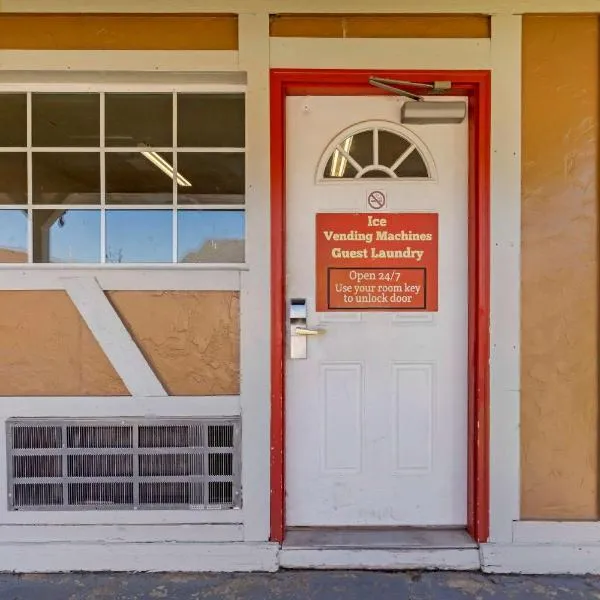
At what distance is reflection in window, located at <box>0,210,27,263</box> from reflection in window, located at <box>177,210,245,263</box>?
0.84 m

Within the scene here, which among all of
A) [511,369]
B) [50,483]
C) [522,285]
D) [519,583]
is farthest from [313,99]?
A: [519,583]

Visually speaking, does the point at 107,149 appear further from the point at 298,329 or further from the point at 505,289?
the point at 505,289

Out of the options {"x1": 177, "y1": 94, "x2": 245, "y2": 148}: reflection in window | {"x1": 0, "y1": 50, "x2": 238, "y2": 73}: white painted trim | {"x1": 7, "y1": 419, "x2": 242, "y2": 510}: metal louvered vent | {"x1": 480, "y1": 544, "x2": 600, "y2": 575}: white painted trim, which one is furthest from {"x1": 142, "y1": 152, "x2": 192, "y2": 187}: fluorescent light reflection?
{"x1": 480, "y1": 544, "x2": 600, "y2": 575}: white painted trim

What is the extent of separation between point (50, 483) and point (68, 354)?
27.8 inches

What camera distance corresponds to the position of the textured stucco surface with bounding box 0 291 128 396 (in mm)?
2869

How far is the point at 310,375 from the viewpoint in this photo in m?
3.02

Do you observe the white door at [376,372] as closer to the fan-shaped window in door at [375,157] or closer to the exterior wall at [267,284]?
the fan-shaped window in door at [375,157]

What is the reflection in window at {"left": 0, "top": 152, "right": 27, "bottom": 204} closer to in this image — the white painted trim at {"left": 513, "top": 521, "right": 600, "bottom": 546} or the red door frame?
the red door frame

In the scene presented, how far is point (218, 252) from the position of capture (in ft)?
9.55

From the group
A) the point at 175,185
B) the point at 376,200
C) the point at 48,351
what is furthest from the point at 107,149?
the point at 376,200

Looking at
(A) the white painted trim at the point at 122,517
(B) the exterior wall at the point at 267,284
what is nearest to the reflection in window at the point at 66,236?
(B) the exterior wall at the point at 267,284

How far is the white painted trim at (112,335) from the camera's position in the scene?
2855mm

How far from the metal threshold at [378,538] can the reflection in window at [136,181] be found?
→ 1.99m

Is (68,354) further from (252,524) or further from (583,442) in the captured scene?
(583,442)
